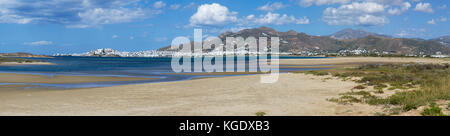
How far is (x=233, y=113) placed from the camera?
11.6 metres

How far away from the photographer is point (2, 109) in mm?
13125

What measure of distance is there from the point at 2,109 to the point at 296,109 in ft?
40.3

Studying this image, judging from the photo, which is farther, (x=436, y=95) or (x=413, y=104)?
(x=436, y=95)
